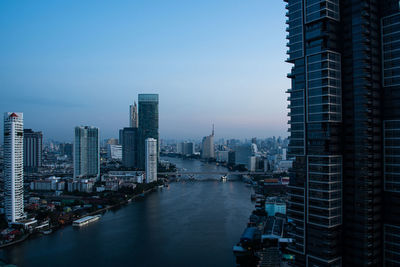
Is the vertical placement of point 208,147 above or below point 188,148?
above

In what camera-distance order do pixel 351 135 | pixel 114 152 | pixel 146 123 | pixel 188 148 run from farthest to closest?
pixel 188 148, pixel 114 152, pixel 146 123, pixel 351 135

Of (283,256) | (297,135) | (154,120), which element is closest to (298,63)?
(297,135)

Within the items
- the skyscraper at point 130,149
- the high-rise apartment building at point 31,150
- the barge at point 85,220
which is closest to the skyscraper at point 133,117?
the skyscraper at point 130,149

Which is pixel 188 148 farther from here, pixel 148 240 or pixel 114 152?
pixel 148 240

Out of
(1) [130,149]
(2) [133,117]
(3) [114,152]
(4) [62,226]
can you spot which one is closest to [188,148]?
(3) [114,152]

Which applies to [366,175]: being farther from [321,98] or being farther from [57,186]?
[57,186]

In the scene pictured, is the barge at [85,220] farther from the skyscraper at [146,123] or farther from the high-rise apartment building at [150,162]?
the skyscraper at [146,123]
